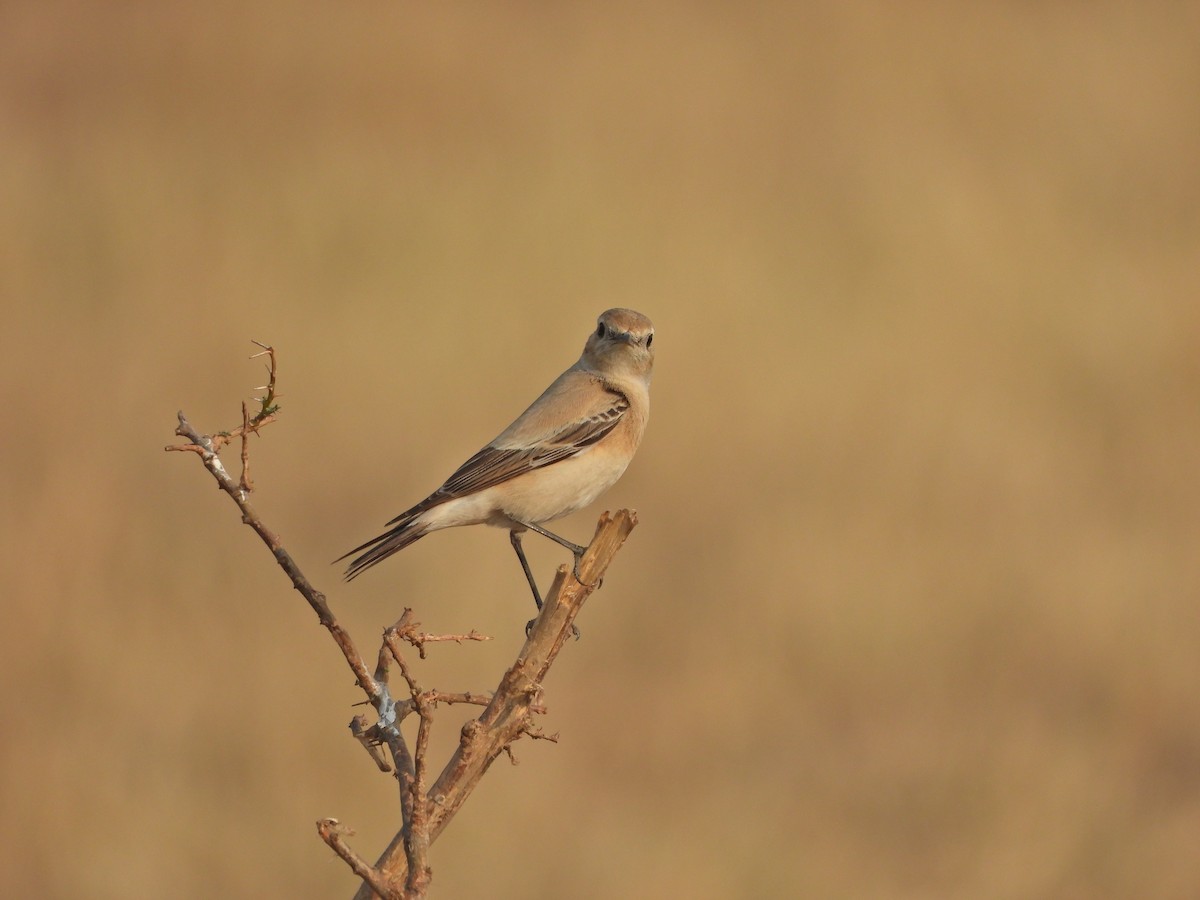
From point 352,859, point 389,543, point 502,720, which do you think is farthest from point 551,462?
point 352,859

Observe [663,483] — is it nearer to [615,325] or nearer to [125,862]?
[615,325]

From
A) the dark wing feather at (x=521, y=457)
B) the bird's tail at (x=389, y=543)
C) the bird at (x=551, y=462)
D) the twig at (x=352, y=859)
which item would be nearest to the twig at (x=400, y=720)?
the twig at (x=352, y=859)

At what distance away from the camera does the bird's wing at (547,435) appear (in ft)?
18.4

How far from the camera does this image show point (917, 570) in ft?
32.2

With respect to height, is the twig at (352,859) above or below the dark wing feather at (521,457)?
below

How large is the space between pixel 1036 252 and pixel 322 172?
20.7 feet

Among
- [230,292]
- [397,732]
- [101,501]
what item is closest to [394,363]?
[230,292]

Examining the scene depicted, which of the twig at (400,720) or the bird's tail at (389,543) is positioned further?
the bird's tail at (389,543)

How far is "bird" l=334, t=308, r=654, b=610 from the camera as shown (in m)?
5.53

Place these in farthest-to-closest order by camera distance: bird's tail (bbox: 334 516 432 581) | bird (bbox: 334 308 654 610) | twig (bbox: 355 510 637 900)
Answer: bird (bbox: 334 308 654 610)
bird's tail (bbox: 334 516 432 581)
twig (bbox: 355 510 637 900)

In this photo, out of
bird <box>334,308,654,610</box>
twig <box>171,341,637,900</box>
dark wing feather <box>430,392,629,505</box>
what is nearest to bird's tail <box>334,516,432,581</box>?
bird <box>334,308,654,610</box>

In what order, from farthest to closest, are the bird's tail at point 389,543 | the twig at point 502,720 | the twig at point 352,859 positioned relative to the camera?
Answer: the bird's tail at point 389,543 < the twig at point 502,720 < the twig at point 352,859

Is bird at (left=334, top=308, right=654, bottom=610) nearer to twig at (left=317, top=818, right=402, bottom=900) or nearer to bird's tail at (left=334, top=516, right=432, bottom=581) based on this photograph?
bird's tail at (left=334, top=516, right=432, bottom=581)

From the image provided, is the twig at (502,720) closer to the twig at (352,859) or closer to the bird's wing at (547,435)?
the twig at (352,859)
